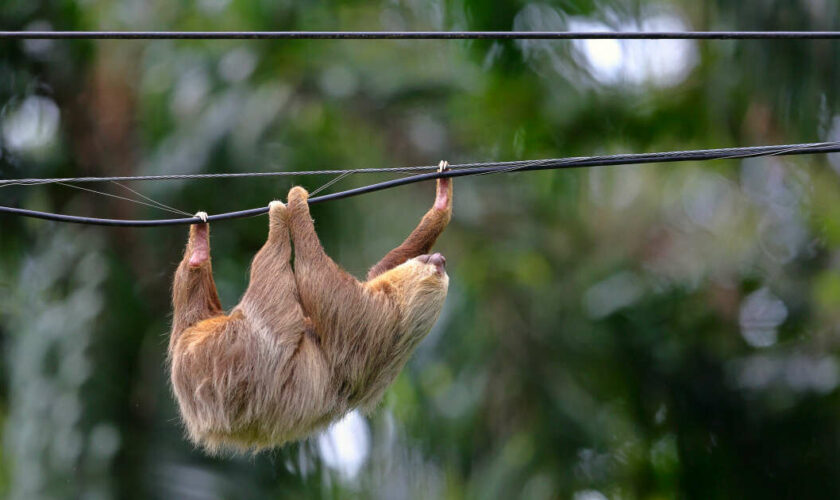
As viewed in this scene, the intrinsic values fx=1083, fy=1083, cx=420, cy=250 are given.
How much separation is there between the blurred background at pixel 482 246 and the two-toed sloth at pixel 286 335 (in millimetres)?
4295

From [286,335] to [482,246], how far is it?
6.53m

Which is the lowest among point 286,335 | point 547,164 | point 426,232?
point 286,335

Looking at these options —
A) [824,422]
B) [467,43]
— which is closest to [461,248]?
[467,43]

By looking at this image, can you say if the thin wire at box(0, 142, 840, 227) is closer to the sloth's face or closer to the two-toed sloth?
the two-toed sloth

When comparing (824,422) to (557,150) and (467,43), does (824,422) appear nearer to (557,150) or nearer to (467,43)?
(557,150)

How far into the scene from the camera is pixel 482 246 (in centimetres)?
1277

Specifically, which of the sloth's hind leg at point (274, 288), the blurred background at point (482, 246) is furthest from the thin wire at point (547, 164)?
the blurred background at point (482, 246)

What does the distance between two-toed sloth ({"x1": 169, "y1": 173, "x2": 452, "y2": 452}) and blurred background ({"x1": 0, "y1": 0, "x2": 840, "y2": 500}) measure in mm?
4295

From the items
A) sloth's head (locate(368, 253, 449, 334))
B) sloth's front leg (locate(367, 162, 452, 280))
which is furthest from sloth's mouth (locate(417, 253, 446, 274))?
sloth's front leg (locate(367, 162, 452, 280))

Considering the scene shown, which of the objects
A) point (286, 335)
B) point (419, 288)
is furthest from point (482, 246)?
point (286, 335)

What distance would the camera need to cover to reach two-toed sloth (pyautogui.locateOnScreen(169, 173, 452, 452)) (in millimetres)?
6445

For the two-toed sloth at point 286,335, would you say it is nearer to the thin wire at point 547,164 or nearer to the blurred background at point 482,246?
the thin wire at point 547,164

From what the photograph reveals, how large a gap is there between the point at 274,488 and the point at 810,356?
598 cm

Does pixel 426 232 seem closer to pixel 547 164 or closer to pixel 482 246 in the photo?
pixel 547 164
